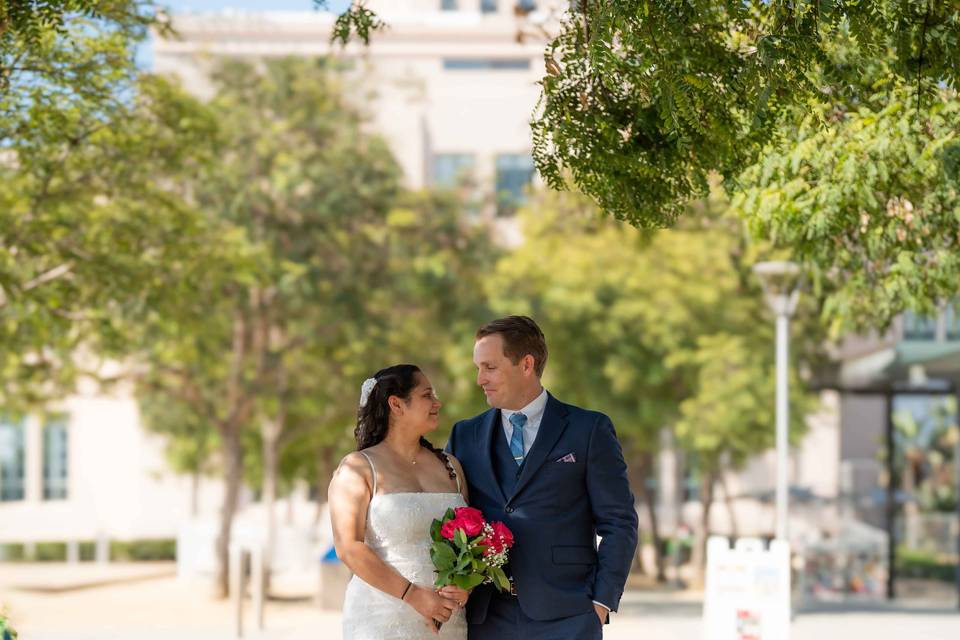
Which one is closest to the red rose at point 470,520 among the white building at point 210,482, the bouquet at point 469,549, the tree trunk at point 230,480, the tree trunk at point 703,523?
the bouquet at point 469,549

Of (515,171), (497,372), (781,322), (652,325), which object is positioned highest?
(515,171)

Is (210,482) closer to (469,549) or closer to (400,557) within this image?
(400,557)

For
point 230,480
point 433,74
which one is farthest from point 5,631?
point 433,74

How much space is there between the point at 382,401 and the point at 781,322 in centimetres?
1475

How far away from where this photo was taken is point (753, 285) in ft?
95.6

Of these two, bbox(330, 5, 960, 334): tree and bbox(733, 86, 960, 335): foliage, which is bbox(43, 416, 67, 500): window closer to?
bbox(733, 86, 960, 335): foliage

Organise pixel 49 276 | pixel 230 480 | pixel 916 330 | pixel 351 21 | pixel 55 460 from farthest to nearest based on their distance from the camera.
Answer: pixel 55 460, pixel 230 480, pixel 916 330, pixel 49 276, pixel 351 21

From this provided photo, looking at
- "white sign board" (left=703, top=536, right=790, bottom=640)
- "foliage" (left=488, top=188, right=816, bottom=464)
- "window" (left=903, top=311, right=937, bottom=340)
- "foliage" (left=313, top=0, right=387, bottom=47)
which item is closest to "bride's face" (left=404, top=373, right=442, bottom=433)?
"foliage" (left=313, top=0, right=387, bottom=47)

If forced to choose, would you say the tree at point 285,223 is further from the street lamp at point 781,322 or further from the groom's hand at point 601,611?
the groom's hand at point 601,611

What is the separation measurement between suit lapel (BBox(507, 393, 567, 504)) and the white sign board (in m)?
9.11

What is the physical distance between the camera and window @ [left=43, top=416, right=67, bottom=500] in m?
52.7

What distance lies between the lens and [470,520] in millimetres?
5965

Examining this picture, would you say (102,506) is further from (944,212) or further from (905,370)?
(944,212)

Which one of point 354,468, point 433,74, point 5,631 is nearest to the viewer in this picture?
point 354,468
